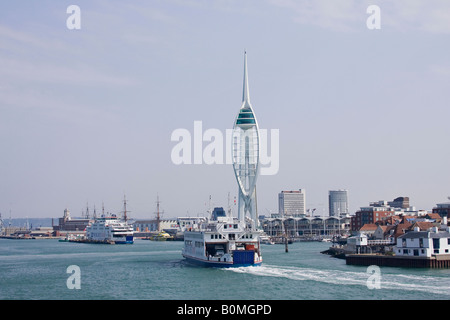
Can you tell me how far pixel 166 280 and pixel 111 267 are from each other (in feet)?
49.4

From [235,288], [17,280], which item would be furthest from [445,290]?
[17,280]

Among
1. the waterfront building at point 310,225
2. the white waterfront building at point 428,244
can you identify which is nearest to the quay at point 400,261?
the white waterfront building at point 428,244

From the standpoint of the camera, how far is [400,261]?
56812mm

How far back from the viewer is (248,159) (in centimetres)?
12575

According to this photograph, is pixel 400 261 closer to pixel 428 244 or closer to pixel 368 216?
pixel 428 244

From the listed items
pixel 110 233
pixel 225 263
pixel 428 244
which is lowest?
pixel 110 233

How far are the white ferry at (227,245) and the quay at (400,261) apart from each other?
1164 centimetres

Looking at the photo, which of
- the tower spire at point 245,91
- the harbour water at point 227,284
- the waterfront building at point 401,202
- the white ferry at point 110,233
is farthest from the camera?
the waterfront building at point 401,202

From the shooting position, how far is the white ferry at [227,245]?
53156 mm

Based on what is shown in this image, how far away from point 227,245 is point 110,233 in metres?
87.0

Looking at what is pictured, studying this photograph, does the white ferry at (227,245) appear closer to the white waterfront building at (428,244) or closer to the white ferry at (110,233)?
the white waterfront building at (428,244)

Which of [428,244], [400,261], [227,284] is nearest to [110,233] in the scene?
[400,261]

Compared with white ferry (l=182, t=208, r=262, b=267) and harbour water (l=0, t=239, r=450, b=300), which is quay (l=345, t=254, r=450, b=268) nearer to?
harbour water (l=0, t=239, r=450, b=300)
